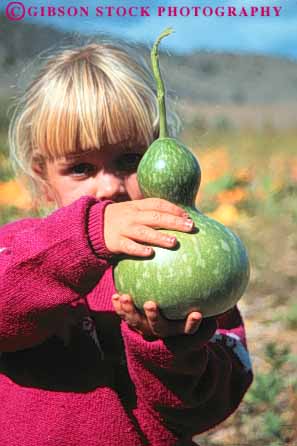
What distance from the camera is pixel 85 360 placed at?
78.8 inches

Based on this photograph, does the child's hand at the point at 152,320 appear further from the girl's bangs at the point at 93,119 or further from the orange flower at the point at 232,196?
the orange flower at the point at 232,196

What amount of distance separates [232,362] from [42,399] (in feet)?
1.75

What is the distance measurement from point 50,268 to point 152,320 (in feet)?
0.86

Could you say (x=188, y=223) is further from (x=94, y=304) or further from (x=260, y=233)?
(x=260, y=233)

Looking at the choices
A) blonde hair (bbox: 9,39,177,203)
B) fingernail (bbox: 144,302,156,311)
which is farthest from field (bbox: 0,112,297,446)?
fingernail (bbox: 144,302,156,311)

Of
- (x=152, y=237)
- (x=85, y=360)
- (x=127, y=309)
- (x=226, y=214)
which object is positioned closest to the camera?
(x=152, y=237)

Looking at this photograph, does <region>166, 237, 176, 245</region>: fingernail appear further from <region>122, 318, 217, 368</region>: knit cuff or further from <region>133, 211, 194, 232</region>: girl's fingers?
<region>122, 318, 217, 368</region>: knit cuff

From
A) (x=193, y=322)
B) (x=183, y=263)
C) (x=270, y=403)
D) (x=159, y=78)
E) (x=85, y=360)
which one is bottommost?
(x=270, y=403)

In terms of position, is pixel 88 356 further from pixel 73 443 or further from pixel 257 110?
pixel 257 110

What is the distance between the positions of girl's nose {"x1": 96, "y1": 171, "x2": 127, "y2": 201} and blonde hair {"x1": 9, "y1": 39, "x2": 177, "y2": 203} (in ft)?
0.30

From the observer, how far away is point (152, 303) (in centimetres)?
152

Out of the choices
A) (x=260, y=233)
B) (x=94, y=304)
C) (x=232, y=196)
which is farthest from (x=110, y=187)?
(x=232, y=196)

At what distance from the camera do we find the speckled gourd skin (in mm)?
1513

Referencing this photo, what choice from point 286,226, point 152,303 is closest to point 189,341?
point 152,303
